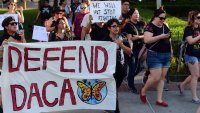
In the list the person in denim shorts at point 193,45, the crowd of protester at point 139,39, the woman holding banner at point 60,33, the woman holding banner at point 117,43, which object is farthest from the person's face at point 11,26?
the person in denim shorts at point 193,45

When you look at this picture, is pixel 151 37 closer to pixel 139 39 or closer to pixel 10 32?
pixel 139 39

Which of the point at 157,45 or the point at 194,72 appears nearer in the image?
the point at 157,45

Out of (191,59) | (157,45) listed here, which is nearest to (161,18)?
(157,45)

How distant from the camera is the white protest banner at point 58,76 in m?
6.60

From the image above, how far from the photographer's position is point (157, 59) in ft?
25.7

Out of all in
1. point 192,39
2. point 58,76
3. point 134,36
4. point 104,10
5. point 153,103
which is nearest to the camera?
point 58,76

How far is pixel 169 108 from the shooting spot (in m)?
7.99

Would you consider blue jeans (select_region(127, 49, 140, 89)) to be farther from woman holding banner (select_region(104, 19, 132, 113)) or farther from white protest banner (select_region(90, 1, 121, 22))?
woman holding banner (select_region(104, 19, 132, 113))

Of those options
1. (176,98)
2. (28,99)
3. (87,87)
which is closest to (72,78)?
(87,87)

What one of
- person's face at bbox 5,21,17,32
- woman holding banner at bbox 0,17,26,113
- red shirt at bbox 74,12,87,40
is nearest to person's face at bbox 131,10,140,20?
red shirt at bbox 74,12,87,40

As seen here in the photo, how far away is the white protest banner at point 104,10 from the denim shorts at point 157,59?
114 cm

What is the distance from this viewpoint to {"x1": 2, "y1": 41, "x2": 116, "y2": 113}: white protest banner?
6598 mm

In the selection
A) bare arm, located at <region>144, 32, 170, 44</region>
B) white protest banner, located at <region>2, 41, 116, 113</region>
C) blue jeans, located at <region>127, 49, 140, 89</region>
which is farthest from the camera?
blue jeans, located at <region>127, 49, 140, 89</region>

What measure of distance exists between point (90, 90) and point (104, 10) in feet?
7.20
